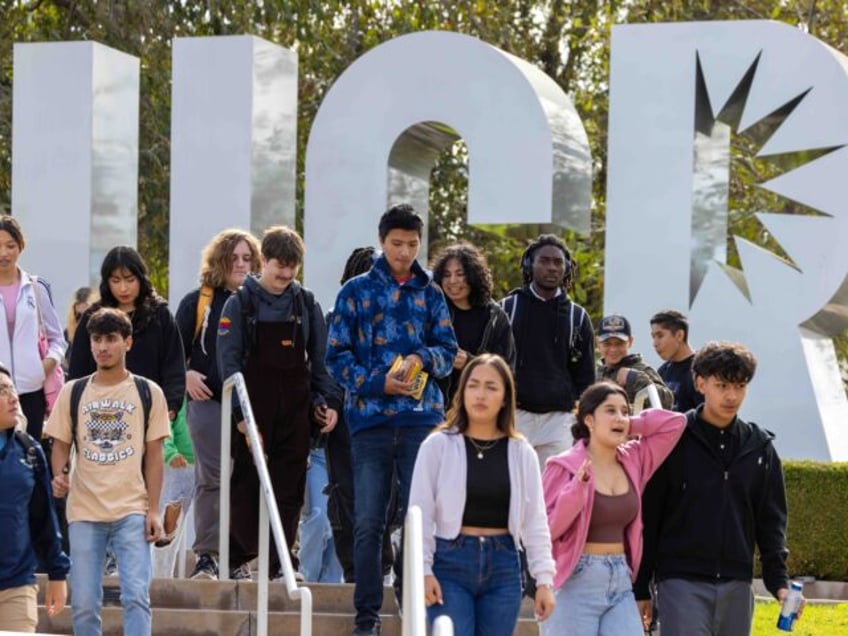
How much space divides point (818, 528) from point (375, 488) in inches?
245

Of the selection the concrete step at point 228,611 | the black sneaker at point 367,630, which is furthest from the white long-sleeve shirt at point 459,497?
the concrete step at point 228,611

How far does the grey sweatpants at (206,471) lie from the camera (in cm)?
1004

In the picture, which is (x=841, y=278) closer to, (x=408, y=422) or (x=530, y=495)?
(x=408, y=422)

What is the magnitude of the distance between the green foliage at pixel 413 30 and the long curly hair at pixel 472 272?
11926 millimetres

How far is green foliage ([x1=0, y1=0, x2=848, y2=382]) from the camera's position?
70.0ft

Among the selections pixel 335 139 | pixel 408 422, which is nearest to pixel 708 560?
pixel 408 422

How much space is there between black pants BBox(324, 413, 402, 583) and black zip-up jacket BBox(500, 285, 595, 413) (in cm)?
91

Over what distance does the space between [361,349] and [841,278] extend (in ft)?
17.2

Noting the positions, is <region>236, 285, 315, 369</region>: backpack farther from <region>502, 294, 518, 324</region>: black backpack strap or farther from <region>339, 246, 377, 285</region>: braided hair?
<region>502, 294, 518, 324</region>: black backpack strap

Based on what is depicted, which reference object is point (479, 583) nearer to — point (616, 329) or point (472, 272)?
point (472, 272)

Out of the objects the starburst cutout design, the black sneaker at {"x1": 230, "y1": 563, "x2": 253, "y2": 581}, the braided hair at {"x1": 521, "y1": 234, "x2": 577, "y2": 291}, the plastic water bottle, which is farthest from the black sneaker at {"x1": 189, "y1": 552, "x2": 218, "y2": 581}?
the starburst cutout design

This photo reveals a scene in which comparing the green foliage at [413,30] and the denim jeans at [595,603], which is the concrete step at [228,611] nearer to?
the denim jeans at [595,603]

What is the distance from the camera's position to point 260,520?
350 inches

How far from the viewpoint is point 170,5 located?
847 inches
